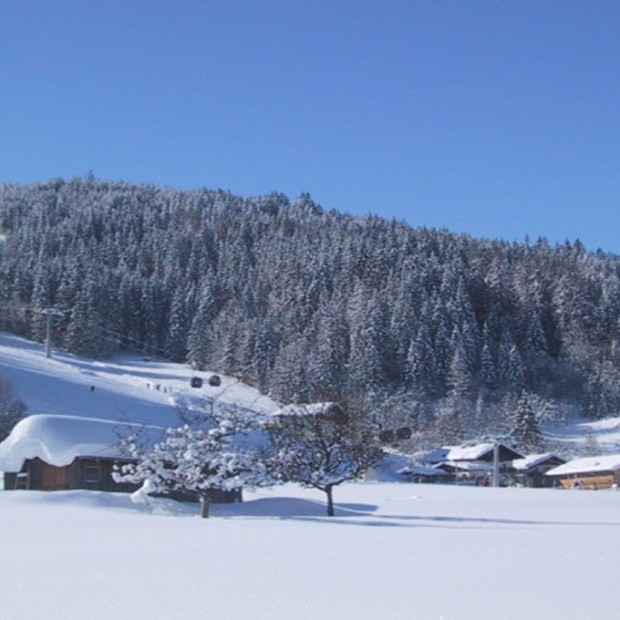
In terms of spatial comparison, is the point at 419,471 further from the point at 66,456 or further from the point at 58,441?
the point at 66,456

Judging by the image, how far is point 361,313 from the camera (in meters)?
122

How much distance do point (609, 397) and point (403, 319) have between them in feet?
94.7

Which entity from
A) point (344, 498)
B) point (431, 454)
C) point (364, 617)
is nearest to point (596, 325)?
point (431, 454)

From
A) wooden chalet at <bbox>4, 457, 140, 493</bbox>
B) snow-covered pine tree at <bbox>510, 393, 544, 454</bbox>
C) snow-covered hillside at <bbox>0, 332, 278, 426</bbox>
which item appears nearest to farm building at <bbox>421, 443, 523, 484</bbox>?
snow-covered pine tree at <bbox>510, 393, 544, 454</bbox>

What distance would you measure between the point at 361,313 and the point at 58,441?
3483 inches

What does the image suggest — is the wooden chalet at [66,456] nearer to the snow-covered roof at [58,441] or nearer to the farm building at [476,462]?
the snow-covered roof at [58,441]

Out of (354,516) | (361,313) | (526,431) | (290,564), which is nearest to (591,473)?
(526,431)

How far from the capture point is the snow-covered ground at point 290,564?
10.4m

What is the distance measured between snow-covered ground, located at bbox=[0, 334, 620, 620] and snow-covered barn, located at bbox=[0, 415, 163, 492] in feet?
9.82

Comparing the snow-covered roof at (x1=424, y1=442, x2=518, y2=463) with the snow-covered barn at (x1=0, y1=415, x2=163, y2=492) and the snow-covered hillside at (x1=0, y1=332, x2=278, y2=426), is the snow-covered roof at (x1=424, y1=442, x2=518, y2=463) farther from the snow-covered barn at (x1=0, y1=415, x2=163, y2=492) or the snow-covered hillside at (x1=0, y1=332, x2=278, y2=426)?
the snow-covered barn at (x1=0, y1=415, x2=163, y2=492)

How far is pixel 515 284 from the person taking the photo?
140 m

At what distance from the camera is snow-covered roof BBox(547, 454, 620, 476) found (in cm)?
7225

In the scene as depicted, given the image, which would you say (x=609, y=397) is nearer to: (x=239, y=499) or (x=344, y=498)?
(x=344, y=498)

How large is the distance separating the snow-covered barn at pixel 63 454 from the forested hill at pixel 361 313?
56.0 metres
